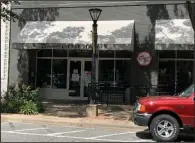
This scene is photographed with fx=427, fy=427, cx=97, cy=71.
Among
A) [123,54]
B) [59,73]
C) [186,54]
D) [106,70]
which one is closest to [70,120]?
[106,70]

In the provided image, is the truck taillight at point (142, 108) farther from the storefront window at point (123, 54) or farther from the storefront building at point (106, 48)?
the storefront window at point (123, 54)

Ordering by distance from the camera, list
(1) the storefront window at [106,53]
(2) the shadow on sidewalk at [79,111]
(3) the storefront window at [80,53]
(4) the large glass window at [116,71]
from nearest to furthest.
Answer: (2) the shadow on sidewalk at [79,111]
(4) the large glass window at [116,71]
(1) the storefront window at [106,53]
(3) the storefront window at [80,53]

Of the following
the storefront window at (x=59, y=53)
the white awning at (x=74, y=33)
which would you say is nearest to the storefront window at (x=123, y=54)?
the white awning at (x=74, y=33)

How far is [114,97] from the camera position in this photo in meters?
21.8

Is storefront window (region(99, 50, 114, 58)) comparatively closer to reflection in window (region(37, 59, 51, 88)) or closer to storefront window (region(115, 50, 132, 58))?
storefront window (region(115, 50, 132, 58))

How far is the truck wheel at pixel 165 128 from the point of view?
36.8 feet

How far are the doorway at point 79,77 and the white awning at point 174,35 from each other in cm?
442

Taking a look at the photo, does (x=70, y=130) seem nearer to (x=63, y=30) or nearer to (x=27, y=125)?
(x=27, y=125)

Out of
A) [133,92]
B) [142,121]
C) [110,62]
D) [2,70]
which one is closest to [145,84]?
[133,92]

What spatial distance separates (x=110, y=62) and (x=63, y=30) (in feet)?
10.0

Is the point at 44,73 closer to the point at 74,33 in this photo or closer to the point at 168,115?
the point at 74,33

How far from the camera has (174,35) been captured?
2072cm

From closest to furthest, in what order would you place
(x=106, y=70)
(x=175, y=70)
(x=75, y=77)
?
1. (x=175, y=70)
2. (x=106, y=70)
3. (x=75, y=77)

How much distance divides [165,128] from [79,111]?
729 centimetres
